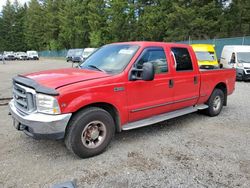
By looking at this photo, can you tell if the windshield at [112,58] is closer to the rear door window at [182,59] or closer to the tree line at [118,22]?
the rear door window at [182,59]

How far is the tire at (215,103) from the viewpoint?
610 centimetres

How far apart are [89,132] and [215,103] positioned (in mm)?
3895

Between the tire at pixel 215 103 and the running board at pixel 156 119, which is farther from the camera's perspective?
the tire at pixel 215 103

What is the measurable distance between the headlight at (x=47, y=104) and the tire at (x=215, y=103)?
4182mm

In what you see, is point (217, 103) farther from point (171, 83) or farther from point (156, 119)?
point (156, 119)

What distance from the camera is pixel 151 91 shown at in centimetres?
446

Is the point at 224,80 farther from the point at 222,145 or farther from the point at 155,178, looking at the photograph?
the point at 155,178

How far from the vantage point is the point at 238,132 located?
5.11 meters

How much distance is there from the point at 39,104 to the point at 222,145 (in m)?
3.37

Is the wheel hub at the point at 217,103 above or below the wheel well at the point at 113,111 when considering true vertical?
below

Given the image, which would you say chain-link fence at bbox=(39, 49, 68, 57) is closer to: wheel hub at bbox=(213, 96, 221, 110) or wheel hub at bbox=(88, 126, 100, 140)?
wheel hub at bbox=(213, 96, 221, 110)

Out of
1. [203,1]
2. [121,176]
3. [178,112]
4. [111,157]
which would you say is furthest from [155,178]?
[203,1]

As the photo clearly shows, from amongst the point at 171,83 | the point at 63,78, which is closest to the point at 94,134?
the point at 63,78

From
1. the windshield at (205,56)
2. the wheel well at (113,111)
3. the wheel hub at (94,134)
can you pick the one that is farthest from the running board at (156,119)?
the windshield at (205,56)
